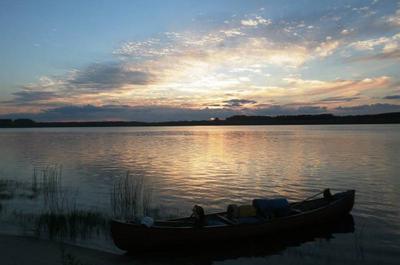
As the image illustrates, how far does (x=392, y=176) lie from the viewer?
28141 millimetres

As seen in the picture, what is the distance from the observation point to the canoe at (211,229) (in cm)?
1232

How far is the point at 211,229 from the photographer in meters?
13.2

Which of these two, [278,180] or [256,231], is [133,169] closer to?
[278,180]

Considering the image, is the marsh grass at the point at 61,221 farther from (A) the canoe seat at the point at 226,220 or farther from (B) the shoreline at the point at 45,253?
(A) the canoe seat at the point at 226,220

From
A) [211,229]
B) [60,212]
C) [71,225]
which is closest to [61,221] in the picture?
[71,225]

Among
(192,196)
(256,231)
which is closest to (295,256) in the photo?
(256,231)

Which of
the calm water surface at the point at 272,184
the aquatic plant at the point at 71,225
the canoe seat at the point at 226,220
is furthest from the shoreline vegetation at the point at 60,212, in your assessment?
the canoe seat at the point at 226,220

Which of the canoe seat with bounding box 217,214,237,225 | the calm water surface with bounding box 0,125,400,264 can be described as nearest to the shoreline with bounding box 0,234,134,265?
the calm water surface with bounding box 0,125,400,264

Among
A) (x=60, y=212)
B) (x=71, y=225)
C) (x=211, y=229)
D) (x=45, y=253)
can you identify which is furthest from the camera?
(x=60, y=212)

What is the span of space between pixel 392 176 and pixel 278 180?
8410 millimetres

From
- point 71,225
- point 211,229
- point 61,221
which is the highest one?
point 211,229

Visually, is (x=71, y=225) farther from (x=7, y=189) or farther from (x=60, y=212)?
(x=7, y=189)

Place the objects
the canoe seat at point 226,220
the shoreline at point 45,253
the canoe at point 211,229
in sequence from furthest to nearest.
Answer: the canoe seat at point 226,220, the canoe at point 211,229, the shoreline at point 45,253

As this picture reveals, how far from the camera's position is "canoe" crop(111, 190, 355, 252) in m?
12.3
